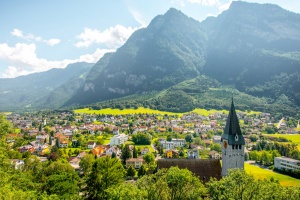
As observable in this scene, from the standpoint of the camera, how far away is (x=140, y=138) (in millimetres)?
109688

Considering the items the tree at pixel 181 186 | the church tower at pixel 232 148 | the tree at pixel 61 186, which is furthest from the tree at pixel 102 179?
the tree at pixel 181 186

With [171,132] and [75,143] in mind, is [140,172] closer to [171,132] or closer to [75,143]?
[75,143]

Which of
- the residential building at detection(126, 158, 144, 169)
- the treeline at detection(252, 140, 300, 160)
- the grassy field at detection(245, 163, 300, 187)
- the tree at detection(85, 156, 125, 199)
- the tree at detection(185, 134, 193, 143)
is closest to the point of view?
the tree at detection(85, 156, 125, 199)

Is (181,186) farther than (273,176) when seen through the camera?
No

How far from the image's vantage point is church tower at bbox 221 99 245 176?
123 feet

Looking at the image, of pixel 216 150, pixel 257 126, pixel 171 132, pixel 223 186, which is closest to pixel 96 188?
pixel 223 186

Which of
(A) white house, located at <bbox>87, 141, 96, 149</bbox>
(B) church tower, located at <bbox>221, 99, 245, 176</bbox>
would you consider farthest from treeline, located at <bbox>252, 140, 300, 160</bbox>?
(A) white house, located at <bbox>87, 141, 96, 149</bbox>

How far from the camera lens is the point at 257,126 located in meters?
152

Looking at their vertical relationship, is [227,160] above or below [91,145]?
above

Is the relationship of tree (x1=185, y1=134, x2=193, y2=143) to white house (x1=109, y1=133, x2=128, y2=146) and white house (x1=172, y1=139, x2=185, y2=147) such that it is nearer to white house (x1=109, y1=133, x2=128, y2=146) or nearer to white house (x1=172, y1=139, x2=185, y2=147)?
white house (x1=172, y1=139, x2=185, y2=147)

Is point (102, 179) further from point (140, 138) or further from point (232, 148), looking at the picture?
point (140, 138)

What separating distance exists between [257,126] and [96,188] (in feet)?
424

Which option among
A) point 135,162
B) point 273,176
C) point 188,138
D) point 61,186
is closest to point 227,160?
point 61,186

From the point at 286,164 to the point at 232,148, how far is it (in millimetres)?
47310
